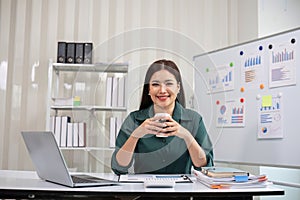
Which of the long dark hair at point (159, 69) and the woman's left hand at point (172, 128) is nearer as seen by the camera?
the woman's left hand at point (172, 128)

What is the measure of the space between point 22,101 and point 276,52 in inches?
76.7

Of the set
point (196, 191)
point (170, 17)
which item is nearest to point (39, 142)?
point (196, 191)

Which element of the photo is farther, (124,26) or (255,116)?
(124,26)

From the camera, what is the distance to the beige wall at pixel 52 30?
3047 mm

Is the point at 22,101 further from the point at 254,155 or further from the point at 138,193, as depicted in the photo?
the point at 138,193

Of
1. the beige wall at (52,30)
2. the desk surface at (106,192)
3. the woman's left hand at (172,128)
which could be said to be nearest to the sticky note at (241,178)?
the desk surface at (106,192)

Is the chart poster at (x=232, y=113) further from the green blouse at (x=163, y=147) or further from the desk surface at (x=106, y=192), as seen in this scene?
the desk surface at (x=106, y=192)

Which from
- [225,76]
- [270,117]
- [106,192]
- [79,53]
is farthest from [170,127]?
[79,53]

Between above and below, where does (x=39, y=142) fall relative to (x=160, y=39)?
below

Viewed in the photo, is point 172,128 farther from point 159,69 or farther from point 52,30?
point 52,30

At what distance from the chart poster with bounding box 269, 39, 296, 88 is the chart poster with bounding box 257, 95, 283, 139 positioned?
10 cm

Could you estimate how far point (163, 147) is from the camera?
1.47 metres

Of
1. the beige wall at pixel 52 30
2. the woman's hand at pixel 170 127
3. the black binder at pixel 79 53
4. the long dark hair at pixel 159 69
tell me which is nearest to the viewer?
the woman's hand at pixel 170 127

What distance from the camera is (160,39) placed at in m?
1.54
